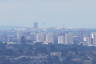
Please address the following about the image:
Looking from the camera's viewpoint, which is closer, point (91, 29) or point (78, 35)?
point (78, 35)

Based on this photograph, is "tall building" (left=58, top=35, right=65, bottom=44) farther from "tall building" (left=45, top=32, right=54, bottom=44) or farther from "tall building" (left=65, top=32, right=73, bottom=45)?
"tall building" (left=45, top=32, right=54, bottom=44)

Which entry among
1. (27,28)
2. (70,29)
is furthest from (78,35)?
(27,28)

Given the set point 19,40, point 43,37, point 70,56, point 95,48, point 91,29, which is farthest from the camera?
point 91,29

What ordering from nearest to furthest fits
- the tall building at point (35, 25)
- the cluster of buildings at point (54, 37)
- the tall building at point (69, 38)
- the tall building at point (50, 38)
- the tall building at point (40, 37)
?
1. the tall building at point (69, 38)
2. the cluster of buildings at point (54, 37)
3. the tall building at point (50, 38)
4. the tall building at point (40, 37)
5. the tall building at point (35, 25)

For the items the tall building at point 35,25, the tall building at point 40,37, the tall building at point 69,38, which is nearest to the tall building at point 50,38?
the tall building at point 40,37

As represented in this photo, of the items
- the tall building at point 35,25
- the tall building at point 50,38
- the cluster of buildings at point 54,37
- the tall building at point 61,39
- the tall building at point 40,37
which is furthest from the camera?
the tall building at point 35,25

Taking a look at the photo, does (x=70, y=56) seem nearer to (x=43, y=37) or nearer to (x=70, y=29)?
(x=43, y=37)

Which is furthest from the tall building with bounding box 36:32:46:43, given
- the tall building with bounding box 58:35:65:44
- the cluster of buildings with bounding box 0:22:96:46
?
the tall building with bounding box 58:35:65:44

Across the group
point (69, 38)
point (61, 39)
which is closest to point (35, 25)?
point (69, 38)

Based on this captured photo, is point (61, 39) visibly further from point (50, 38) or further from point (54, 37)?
point (54, 37)

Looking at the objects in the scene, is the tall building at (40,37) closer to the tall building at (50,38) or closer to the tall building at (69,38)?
the tall building at (50,38)

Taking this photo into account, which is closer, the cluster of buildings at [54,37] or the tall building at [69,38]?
the tall building at [69,38]
